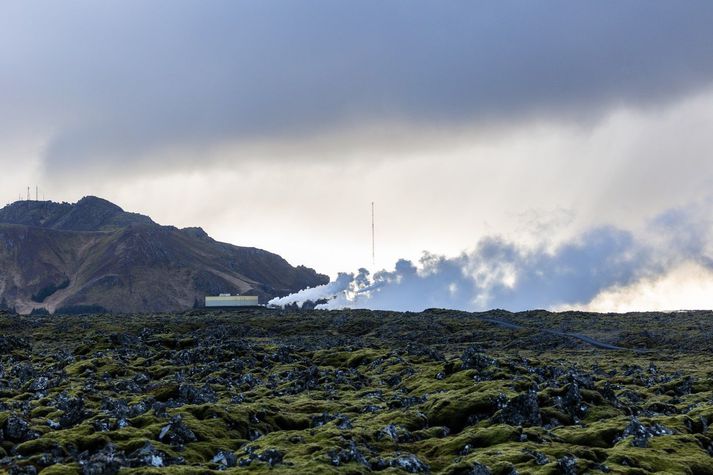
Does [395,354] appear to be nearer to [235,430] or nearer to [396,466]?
[235,430]

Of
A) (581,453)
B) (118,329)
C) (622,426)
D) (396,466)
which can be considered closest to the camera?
(396,466)

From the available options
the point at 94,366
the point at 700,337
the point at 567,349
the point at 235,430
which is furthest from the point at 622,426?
Result: the point at 700,337

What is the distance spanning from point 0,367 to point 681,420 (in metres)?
79.7

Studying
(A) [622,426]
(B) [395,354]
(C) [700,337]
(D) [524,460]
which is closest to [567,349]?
(C) [700,337]

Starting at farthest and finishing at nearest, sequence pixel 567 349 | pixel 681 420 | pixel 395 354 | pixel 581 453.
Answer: pixel 567 349 < pixel 395 354 < pixel 681 420 < pixel 581 453

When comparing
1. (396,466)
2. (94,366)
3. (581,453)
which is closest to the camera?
(396,466)

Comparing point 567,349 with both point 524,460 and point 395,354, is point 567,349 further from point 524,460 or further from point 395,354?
point 524,460

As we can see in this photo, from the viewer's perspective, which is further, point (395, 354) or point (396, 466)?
point (395, 354)

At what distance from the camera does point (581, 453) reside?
1730 inches

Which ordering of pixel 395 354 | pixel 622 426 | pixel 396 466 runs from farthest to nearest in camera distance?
pixel 395 354 < pixel 622 426 < pixel 396 466

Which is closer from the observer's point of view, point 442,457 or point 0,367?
point 442,457

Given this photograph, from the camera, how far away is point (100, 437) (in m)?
42.7

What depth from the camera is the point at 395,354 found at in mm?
106562

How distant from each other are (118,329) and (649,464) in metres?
163
